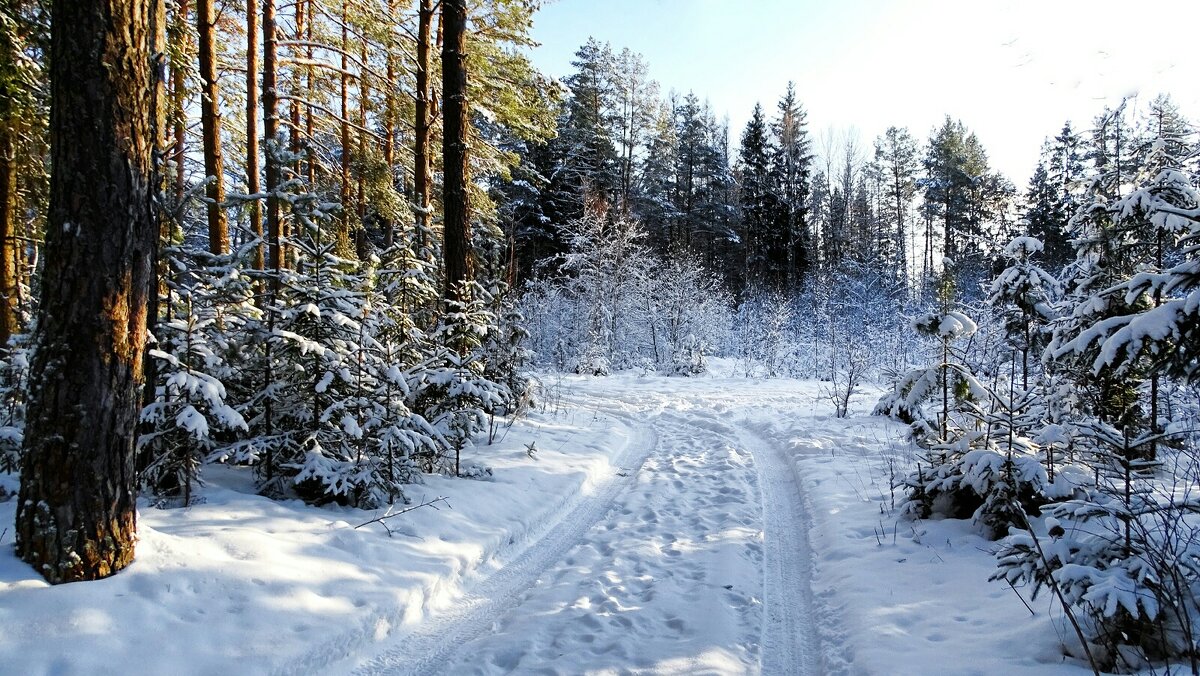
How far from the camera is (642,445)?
914cm

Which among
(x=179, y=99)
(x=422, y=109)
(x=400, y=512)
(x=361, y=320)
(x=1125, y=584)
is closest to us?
(x=1125, y=584)

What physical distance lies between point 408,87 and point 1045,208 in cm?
3424

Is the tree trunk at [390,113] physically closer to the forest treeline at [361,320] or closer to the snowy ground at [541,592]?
the forest treeline at [361,320]

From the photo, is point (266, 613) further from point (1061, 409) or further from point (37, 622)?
point (1061, 409)

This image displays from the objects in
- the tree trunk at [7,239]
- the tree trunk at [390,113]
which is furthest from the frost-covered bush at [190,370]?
the tree trunk at [390,113]

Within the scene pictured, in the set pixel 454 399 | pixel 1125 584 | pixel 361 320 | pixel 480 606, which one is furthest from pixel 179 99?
pixel 1125 584

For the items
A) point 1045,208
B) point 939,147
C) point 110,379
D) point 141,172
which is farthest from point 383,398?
point 939,147

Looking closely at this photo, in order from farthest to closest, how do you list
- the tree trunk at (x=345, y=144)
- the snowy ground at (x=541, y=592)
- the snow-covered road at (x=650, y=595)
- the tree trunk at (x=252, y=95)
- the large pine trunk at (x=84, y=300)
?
1. the tree trunk at (x=345, y=144)
2. the tree trunk at (x=252, y=95)
3. the snow-covered road at (x=650, y=595)
4. the large pine trunk at (x=84, y=300)
5. the snowy ground at (x=541, y=592)

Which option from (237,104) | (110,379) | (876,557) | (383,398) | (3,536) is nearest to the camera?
(110,379)

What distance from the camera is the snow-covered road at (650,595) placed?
328cm

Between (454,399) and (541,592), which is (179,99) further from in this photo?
(541,592)

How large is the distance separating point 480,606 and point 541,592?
1.44ft

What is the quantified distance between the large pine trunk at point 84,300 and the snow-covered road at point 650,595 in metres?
1.85

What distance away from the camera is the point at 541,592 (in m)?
4.11
